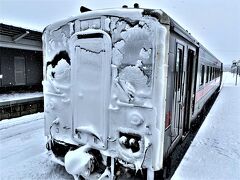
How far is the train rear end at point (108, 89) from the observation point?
8.70 ft

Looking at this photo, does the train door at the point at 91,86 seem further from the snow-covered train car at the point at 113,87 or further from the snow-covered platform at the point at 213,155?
the snow-covered platform at the point at 213,155

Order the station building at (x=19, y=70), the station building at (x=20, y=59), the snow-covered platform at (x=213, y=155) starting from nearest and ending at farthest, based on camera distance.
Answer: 1. the snow-covered platform at (x=213, y=155)
2. the station building at (x=19, y=70)
3. the station building at (x=20, y=59)

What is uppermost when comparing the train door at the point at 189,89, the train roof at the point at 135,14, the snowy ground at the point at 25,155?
the train roof at the point at 135,14

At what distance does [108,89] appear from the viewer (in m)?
2.93

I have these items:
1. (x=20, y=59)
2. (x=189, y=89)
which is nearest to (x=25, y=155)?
(x=189, y=89)

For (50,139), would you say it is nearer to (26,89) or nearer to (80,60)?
(80,60)

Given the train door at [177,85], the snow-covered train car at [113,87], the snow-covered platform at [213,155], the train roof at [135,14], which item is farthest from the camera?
the snow-covered platform at [213,155]

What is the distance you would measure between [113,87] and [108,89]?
0.08 meters

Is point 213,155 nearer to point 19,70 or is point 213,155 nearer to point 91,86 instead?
point 91,86

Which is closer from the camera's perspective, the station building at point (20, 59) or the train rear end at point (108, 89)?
the train rear end at point (108, 89)

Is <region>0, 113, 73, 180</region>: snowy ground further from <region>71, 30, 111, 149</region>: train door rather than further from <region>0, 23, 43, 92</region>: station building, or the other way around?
<region>0, 23, 43, 92</region>: station building

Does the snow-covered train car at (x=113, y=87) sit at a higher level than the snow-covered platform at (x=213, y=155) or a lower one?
higher

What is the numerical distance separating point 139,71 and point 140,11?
0.75 meters

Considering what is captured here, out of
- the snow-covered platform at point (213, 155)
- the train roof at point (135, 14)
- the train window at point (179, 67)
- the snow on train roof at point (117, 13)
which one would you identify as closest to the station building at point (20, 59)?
the snow on train roof at point (117, 13)
